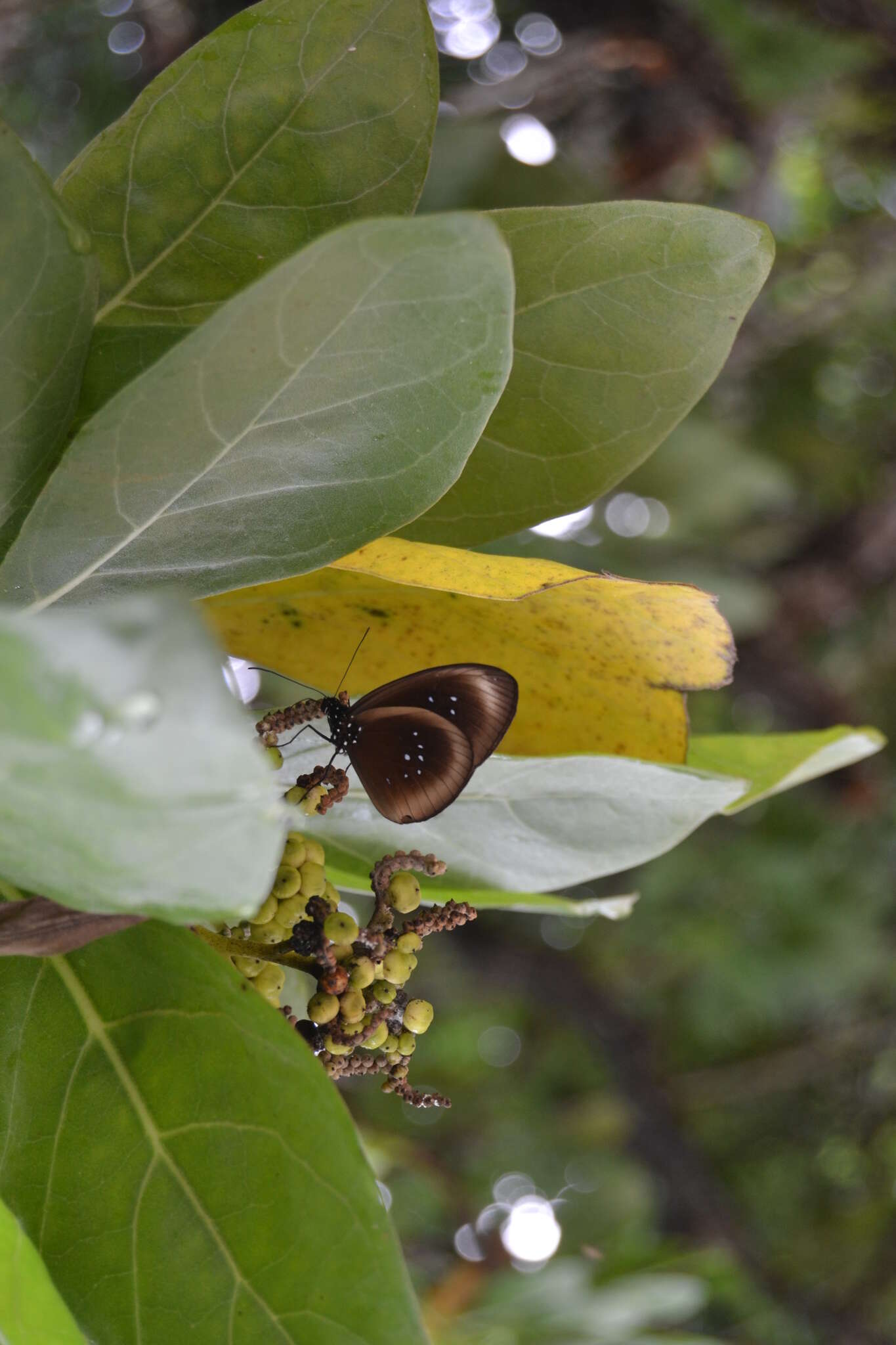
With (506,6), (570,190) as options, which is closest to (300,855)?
(570,190)

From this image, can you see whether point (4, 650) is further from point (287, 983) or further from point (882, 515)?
point (882, 515)

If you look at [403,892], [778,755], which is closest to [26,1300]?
[403,892]

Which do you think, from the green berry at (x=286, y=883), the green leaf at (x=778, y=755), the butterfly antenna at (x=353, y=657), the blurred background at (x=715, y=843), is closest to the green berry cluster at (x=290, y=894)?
the green berry at (x=286, y=883)

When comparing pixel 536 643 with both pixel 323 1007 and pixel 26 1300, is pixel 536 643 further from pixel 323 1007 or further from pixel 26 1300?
pixel 26 1300

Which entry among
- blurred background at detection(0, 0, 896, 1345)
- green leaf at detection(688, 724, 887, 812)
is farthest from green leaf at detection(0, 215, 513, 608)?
blurred background at detection(0, 0, 896, 1345)

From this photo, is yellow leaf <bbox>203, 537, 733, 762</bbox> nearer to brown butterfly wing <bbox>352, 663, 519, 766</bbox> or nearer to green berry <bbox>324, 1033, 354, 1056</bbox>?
brown butterfly wing <bbox>352, 663, 519, 766</bbox>

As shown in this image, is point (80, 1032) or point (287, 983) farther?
point (287, 983)
